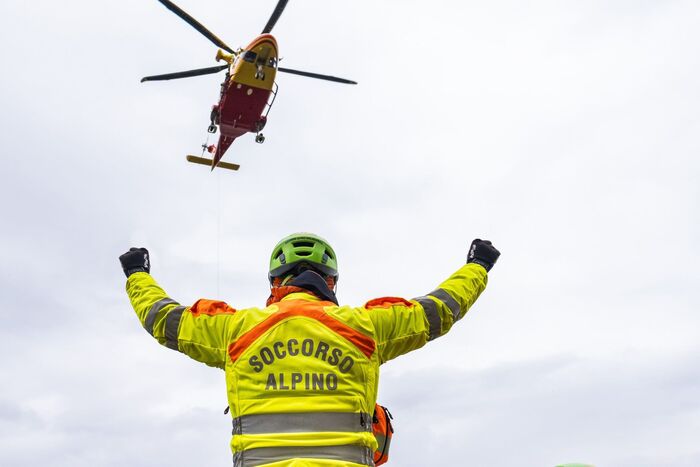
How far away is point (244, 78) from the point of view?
23797 mm

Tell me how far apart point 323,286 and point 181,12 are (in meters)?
23.2

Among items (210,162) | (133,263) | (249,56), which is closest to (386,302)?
(133,263)

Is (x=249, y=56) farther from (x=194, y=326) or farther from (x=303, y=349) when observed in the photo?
(x=303, y=349)

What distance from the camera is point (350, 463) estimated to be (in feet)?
11.8

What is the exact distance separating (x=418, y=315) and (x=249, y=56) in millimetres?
20383

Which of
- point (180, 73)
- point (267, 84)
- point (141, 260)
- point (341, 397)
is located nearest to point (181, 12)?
point (180, 73)

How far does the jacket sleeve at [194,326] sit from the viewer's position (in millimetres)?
4082

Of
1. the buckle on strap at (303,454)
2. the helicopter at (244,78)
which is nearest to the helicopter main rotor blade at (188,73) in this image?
the helicopter at (244,78)

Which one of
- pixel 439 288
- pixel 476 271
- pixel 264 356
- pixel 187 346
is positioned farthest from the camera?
pixel 476 271

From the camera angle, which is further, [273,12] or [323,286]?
[273,12]

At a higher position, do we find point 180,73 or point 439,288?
point 180,73

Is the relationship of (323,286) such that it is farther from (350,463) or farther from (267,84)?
(267,84)

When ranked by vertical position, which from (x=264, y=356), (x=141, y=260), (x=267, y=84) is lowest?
(x=264, y=356)

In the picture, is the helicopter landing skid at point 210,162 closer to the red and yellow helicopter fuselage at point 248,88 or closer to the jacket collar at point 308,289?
the red and yellow helicopter fuselage at point 248,88
